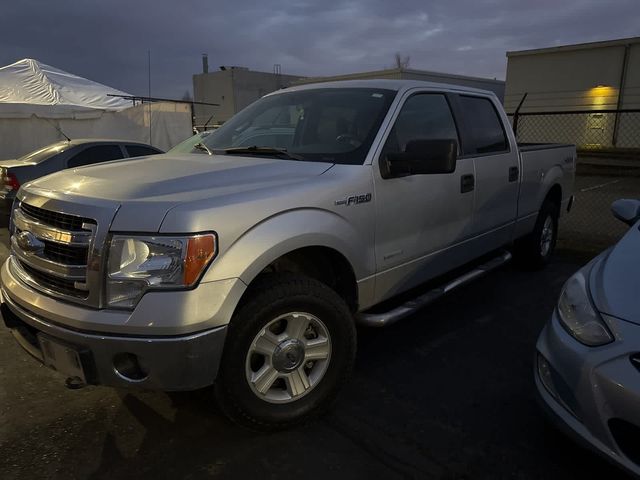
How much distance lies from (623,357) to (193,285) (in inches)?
71.6

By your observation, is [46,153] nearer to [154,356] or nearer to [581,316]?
[154,356]

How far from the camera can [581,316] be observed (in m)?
2.39

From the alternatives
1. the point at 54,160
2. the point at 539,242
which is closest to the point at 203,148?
the point at 539,242

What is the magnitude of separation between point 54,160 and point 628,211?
7507 mm

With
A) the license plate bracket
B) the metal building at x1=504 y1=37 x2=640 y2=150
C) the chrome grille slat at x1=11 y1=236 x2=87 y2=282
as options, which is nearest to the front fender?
the chrome grille slat at x1=11 y1=236 x2=87 y2=282

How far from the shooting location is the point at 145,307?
2150mm

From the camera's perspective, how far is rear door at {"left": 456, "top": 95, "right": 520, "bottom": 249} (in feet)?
13.6

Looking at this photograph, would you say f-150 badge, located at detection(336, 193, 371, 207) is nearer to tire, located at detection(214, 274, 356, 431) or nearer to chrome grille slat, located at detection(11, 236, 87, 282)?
tire, located at detection(214, 274, 356, 431)

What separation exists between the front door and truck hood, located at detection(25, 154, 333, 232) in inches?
21.5

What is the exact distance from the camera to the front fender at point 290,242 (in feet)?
7.54

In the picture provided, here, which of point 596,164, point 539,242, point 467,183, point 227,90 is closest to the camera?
point 467,183

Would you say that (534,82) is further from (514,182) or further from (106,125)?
(514,182)

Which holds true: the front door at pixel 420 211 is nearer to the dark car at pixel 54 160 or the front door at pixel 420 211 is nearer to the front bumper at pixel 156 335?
the front bumper at pixel 156 335

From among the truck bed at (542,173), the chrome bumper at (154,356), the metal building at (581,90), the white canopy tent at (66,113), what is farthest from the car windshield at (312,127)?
the metal building at (581,90)
